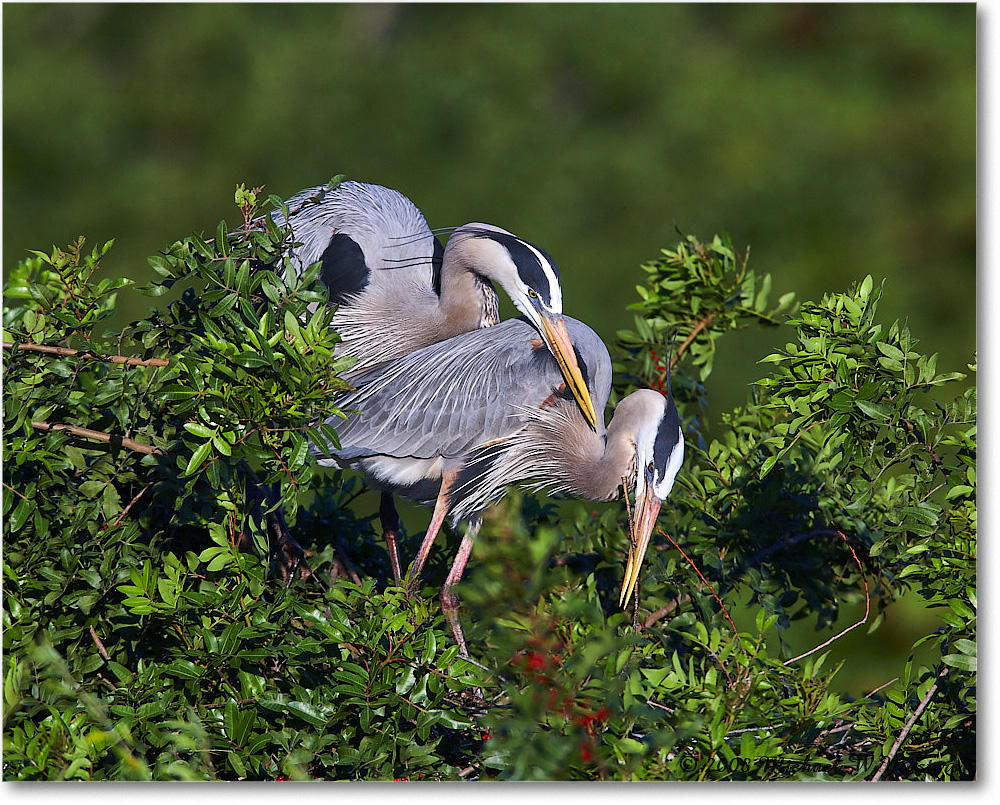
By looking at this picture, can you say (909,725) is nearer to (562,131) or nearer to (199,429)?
(199,429)

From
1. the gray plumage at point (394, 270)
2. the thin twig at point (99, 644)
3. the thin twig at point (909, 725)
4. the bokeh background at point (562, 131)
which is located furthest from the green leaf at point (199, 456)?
the bokeh background at point (562, 131)

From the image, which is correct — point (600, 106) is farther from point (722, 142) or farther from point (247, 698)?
point (247, 698)

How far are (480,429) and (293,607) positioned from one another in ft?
2.14

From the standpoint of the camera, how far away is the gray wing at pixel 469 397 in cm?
256

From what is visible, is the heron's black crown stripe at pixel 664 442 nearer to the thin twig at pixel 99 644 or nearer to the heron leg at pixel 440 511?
the heron leg at pixel 440 511

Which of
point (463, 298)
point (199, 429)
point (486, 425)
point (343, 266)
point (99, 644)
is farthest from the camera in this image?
point (343, 266)

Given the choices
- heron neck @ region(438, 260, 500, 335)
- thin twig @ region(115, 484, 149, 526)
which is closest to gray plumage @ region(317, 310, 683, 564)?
heron neck @ region(438, 260, 500, 335)

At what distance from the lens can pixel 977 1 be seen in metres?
2.25

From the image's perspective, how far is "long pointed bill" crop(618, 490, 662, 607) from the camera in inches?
91.3

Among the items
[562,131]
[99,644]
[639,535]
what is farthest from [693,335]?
[562,131]

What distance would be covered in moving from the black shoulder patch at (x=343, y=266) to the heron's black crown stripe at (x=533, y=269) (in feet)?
1.54

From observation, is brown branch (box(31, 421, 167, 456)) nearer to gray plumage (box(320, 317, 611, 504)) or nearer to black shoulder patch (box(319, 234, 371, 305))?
gray plumage (box(320, 317, 611, 504))

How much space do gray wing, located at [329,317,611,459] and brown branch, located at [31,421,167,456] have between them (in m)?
0.51

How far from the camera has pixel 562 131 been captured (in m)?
8.27
